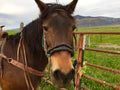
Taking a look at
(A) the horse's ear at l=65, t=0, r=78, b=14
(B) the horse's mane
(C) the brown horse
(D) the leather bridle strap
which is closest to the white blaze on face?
(C) the brown horse

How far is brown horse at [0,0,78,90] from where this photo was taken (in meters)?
3.28

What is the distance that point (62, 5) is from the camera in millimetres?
3910

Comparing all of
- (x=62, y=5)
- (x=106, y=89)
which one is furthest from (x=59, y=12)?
(x=106, y=89)

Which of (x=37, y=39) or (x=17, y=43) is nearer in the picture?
(x=37, y=39)

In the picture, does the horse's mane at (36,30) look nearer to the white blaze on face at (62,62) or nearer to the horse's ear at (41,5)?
the horse's ear at (41,5)

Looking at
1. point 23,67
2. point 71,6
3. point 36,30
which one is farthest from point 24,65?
point 71,6

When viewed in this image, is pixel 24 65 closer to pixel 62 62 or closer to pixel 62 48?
pixel 62 48

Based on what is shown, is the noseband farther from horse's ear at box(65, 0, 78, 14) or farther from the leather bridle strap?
the leather bridle strap

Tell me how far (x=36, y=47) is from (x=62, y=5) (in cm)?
78

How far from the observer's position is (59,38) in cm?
344

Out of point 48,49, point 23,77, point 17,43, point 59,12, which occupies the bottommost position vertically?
point 23,77

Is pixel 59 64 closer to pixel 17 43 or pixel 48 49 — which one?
pixel 48 49

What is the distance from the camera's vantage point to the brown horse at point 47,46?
3281mm

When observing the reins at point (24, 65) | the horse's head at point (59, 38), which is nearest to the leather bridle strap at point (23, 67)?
the reins at point (24, 65)
